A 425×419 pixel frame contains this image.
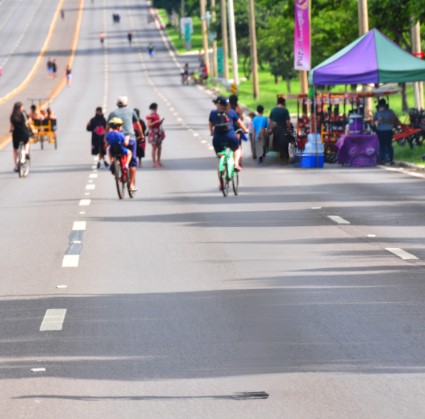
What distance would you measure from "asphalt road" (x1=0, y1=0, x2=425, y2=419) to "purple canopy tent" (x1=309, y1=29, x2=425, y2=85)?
4.74m

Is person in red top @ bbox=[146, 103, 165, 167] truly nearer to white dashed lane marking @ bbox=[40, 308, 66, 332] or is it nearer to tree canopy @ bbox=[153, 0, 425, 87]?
tree canopy @ bbox=[153, 0, 425, 87]

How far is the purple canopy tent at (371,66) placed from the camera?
34781mm

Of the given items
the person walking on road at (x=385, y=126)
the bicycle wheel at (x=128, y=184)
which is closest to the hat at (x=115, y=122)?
the bicycle wheel at (x=128, y=184)

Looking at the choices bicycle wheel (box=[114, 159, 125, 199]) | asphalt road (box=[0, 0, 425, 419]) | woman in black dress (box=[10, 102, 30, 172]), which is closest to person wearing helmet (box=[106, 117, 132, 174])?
bicycle wheel (box=[114, 159, 125, 199])

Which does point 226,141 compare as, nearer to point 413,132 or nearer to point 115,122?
point 115,122

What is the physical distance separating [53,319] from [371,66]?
23.4m

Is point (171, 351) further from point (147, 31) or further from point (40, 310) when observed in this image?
point (147, 31)

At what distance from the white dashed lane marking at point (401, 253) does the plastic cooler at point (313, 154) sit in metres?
18.5

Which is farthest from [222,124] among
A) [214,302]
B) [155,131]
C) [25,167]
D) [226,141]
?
[214,302]

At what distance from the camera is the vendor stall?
34.8 m

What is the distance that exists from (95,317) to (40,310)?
757mm

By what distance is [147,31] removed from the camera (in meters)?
172

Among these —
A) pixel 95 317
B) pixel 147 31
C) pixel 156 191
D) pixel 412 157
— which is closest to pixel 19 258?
pixel 95 317

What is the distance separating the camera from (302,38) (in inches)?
1753
